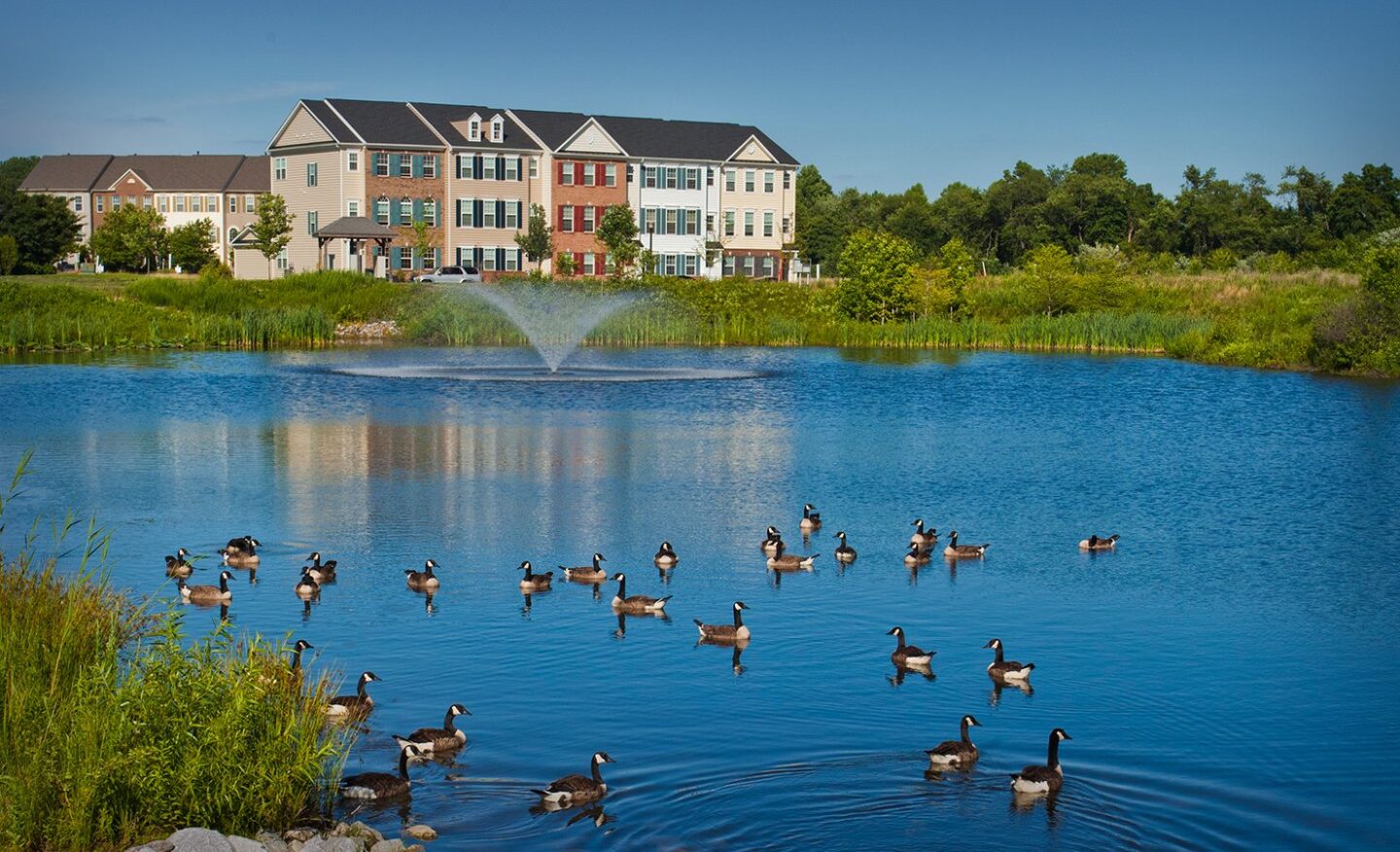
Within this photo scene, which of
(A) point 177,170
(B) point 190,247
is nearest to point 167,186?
(A) point 177,170

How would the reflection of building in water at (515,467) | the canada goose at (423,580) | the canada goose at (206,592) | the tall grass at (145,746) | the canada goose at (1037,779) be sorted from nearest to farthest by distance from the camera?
the tall grass at (145,746) < the canada goose at (1037,779) < the canada goose at (206,592) < the canada goose at (423,580) < the reflection of building in water at (515,467)

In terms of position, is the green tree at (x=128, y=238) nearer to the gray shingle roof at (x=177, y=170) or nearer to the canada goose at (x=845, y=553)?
the gray shingle roof at (x=177, y=170)

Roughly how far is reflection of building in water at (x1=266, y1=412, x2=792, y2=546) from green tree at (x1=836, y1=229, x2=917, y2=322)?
3570cm

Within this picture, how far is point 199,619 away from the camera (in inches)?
778

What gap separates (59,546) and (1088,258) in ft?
233

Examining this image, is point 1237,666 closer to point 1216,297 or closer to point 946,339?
point 946,339

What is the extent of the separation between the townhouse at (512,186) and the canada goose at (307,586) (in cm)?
7009

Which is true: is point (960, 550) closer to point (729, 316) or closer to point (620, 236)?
point (729, 316)

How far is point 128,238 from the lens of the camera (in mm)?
116312

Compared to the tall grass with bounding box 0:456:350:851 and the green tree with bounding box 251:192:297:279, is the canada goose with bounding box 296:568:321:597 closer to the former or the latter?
the tall grass with bounding box 0:456:350:851

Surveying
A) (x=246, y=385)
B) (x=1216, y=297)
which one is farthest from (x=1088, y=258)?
(x=246, y=385)

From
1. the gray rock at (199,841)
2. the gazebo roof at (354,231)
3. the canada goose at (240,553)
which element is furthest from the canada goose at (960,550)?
the gazebo roof at (354,231)

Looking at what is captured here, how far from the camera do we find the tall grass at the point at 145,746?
11430 millimetres

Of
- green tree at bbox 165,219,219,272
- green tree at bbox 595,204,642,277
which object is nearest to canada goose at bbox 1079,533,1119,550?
green tree at bbox 595,204,642,277
